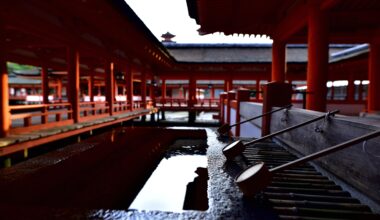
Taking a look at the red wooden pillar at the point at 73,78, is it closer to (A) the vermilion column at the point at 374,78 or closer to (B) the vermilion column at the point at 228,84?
(A) the vermilion column at the point at 374,78

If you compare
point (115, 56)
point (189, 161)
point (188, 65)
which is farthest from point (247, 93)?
point (188, 65)

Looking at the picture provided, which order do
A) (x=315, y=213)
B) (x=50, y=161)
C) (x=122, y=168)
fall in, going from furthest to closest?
(x=122, y=168) < (x=50, y=161) < (x=315, y=213)

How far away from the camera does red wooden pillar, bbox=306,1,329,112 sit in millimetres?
5695

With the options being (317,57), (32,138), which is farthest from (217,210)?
(317,57)

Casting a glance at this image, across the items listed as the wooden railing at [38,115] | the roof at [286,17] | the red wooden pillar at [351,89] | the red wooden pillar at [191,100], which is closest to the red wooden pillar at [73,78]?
the wooden railing at [38,115]

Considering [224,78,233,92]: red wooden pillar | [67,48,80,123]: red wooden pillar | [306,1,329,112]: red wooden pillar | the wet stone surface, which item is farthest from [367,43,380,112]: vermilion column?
[224,78,233,92]: red wooden pillar

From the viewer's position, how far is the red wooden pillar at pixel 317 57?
18.7 feet

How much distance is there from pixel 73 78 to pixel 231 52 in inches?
627

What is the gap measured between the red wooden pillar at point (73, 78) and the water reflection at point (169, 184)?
427cm

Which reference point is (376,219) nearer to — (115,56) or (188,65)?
(115,56)

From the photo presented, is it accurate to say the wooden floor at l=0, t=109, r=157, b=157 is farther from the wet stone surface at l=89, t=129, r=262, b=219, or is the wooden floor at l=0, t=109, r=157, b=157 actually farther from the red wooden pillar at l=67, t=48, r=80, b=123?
the wet stone surface at l=89, t=129, r=262, b=219

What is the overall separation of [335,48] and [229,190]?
24106mm

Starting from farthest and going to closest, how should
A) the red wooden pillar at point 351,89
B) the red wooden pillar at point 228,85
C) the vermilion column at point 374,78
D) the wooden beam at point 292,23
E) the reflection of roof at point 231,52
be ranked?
1. the reflection of roof at point 231,52
2. the red wooden pillar at point 228,85
3. the red wooden pillar at point 351,89
4. the vermilion column at point 374,78
5. the wooden beam at point 292,23

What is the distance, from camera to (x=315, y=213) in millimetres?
1891
